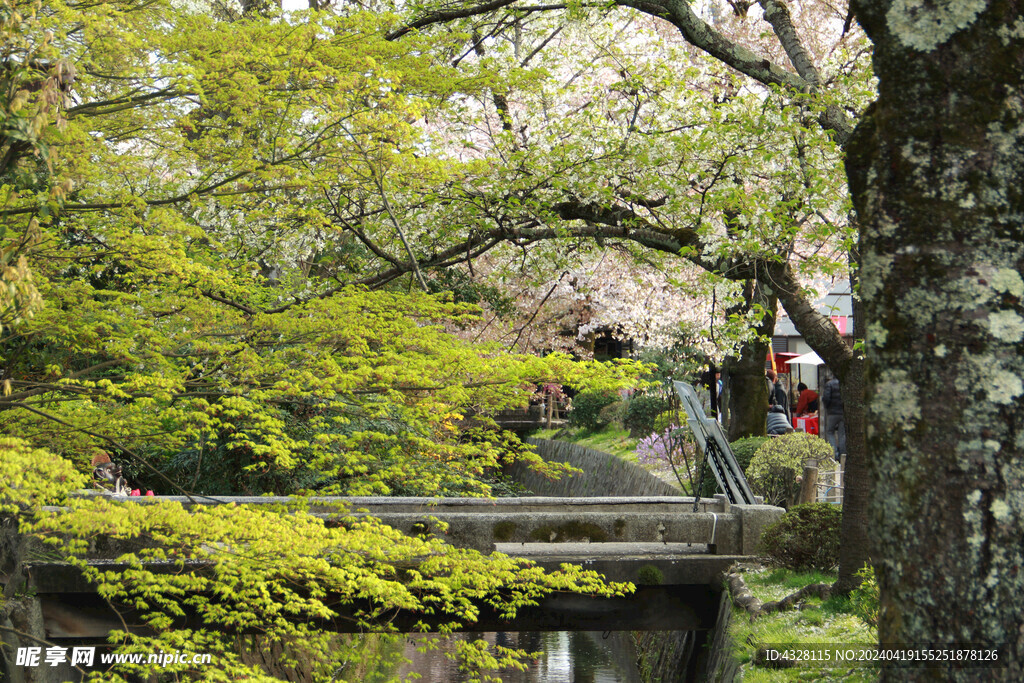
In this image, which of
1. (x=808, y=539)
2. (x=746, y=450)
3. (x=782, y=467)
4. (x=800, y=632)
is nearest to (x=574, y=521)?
(x=808, y=539)

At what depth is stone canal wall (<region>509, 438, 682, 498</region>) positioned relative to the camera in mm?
16297

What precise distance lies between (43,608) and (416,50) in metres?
6.56

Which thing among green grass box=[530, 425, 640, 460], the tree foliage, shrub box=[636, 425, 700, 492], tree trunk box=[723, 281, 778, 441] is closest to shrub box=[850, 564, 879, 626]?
the tree foliage

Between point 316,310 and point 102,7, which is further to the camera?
point 316,310

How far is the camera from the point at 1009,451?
271cm

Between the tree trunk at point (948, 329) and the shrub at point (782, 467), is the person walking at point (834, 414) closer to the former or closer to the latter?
the shrub at point (782, 467)

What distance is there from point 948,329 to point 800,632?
471 cm

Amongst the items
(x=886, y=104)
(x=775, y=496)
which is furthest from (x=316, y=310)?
(x=775, y=496)

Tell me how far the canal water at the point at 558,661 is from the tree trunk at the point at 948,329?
10079mm

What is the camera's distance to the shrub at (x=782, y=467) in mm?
12305

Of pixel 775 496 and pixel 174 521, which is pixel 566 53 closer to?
pixel 775 496

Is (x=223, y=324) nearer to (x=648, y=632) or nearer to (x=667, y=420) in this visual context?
(x=648, y=632)

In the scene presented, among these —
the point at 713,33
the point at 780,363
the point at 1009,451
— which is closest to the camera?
the point at 1009,451

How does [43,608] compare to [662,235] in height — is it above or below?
below
